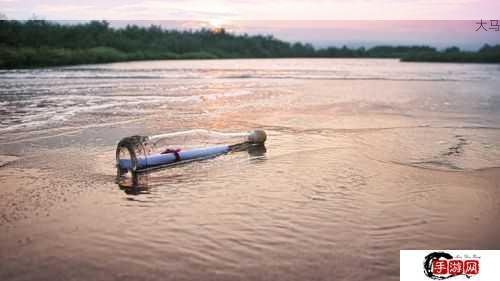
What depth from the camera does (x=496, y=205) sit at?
256 inches

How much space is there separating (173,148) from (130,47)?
8440 centimetres

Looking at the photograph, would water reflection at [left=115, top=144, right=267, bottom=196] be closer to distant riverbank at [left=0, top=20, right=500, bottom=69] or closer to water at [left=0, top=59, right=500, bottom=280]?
water at [left=0, top=59, right=500, bottom=280]

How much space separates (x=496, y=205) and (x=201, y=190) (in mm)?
4023

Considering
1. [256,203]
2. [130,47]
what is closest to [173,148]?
[256,203]

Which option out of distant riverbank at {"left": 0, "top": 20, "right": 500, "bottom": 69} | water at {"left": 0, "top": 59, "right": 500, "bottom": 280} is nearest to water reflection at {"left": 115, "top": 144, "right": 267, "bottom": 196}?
water at {"left": 0, "top": 59, "right": 500, "bottom": 280}

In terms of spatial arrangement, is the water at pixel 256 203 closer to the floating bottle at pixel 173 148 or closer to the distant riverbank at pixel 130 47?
the floating bottle at pixel 173 148

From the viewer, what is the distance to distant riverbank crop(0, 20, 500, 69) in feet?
193

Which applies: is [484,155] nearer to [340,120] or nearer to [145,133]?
[340,120]

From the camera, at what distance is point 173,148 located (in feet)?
33.2

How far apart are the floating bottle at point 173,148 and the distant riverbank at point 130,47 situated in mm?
43651

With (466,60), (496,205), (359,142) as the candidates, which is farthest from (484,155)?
(466,60)

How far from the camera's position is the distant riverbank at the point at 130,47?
5875 cm

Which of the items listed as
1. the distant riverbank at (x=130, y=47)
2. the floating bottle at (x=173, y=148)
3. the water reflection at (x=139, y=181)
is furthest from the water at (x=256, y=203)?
the distant riverbank at (x=130, y=47)

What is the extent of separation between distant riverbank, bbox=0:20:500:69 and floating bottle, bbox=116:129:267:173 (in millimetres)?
43651
